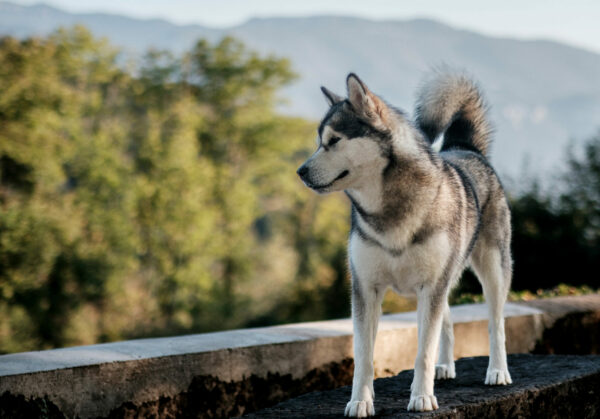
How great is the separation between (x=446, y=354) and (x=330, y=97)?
92.6 inches

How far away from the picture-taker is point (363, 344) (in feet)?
12.9

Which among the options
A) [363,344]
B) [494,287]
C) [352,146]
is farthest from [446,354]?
[352,146]

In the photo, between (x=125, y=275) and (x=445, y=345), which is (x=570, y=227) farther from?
(x=125, y=275)

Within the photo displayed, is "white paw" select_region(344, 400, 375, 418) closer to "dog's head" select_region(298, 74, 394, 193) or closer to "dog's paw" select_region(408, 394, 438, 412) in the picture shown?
"dog's paw" select_region(408, 394, 438, 412)

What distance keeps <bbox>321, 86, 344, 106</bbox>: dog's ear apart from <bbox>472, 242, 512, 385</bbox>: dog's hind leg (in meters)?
1.78

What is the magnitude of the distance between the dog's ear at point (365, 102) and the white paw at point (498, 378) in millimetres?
2235

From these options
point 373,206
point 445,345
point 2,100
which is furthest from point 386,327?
point 2,100

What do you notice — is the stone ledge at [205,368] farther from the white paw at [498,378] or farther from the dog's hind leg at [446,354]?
the white paw at [498,378]

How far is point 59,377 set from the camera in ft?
13.6

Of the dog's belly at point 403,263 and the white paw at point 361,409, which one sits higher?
the dog's belly at point 403,263

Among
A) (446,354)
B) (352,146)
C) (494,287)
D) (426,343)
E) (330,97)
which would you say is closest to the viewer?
(352,146)

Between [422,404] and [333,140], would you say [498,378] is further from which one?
[333,140]

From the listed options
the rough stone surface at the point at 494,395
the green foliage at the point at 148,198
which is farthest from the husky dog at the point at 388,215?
the green foliage at the point at 148,198

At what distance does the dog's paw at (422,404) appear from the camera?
3.89 metres
